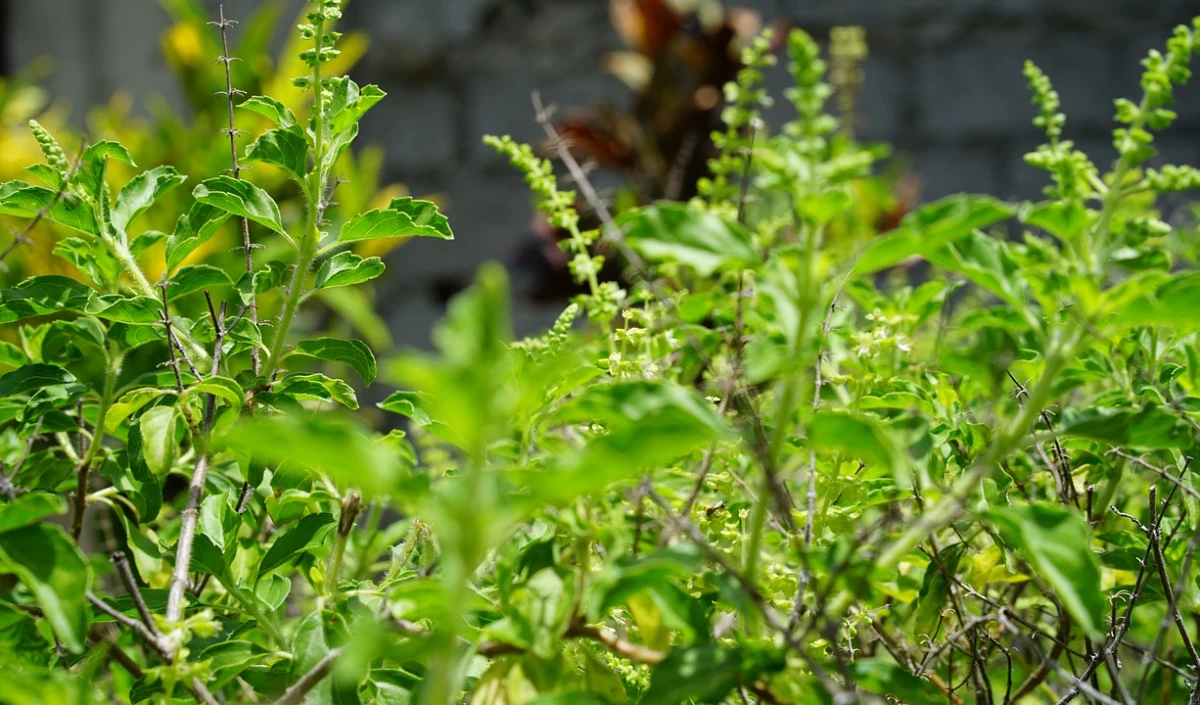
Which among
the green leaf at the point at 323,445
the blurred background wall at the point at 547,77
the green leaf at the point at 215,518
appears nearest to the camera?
the green leaf at the point at 323,445

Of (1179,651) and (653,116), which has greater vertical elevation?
(653,116)

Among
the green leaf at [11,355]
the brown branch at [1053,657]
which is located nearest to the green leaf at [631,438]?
the brown branch at [1053,657]

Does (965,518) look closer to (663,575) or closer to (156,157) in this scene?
(663,575)

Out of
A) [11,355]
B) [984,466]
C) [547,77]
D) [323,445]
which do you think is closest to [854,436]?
[984,466]

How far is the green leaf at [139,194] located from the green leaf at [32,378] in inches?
3.7

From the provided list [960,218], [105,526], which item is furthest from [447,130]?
[960,218]

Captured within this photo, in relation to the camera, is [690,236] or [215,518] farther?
[215,518]

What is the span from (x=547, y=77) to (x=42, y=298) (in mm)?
2601

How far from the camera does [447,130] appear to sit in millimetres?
3230

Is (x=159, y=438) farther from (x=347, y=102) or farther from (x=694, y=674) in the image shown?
(x=694, y=674)

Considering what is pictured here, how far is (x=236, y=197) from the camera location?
0.57 meters

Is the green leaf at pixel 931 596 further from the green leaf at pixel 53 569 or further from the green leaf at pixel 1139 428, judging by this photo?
the green leaf at pixel 53 569

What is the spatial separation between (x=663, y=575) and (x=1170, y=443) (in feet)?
0.73

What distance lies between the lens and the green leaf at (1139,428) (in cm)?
44
